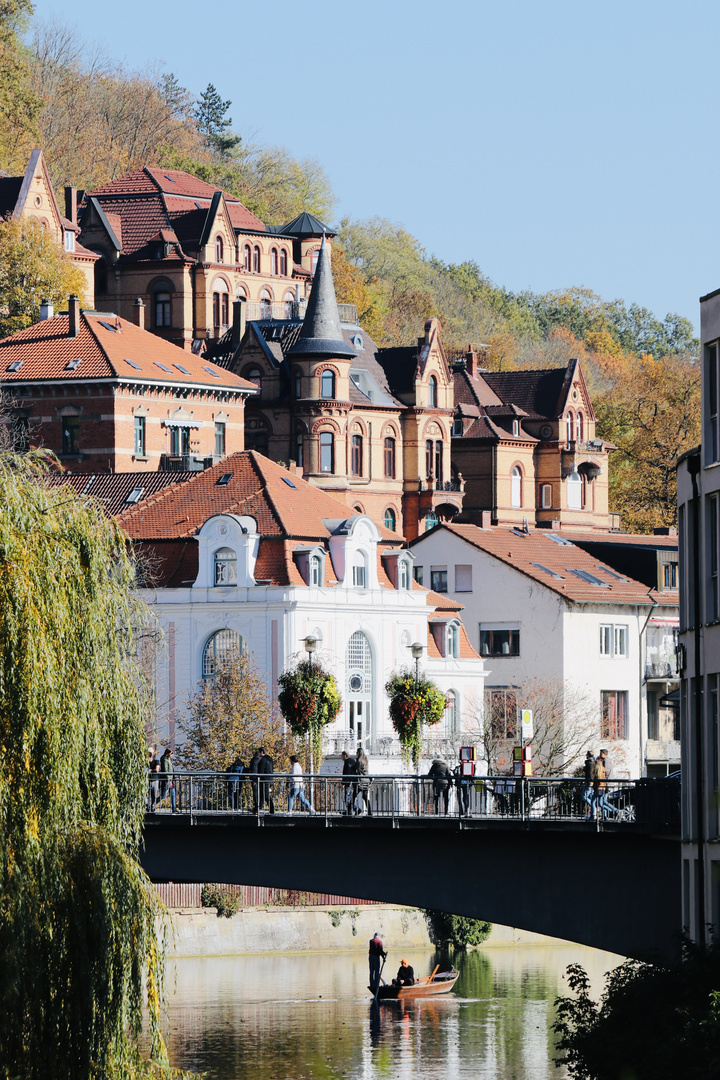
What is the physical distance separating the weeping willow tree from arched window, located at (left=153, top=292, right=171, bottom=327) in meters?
92.7

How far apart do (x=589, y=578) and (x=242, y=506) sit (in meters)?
18.4

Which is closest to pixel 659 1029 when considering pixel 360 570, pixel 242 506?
pixel 360 570

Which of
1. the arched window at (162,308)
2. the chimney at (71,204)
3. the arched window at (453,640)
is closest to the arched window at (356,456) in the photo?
the arched window at (162,308)

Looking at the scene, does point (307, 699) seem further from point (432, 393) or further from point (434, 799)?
point (432, 393)

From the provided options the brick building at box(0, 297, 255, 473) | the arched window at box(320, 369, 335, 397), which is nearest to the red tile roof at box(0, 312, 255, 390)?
the brick building at box(0, 297, 255, 473)

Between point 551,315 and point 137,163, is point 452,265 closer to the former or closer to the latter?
point 551,315

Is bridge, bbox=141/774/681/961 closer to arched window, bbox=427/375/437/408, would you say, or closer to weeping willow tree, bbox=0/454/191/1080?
weeping willow tree, bbox=0/454/191/1080

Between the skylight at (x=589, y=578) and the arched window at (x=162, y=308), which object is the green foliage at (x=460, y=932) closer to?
the skylight at (x=589, y=578)

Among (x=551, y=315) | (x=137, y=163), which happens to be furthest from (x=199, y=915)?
(x=551, y=315)

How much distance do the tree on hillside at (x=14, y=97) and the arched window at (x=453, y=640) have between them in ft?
148

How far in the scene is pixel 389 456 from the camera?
119375 millimetres

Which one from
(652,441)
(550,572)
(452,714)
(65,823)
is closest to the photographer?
(65,823)

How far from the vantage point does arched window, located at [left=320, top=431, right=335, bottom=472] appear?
113875 millimetres

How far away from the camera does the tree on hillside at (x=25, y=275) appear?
105875 millimetres
